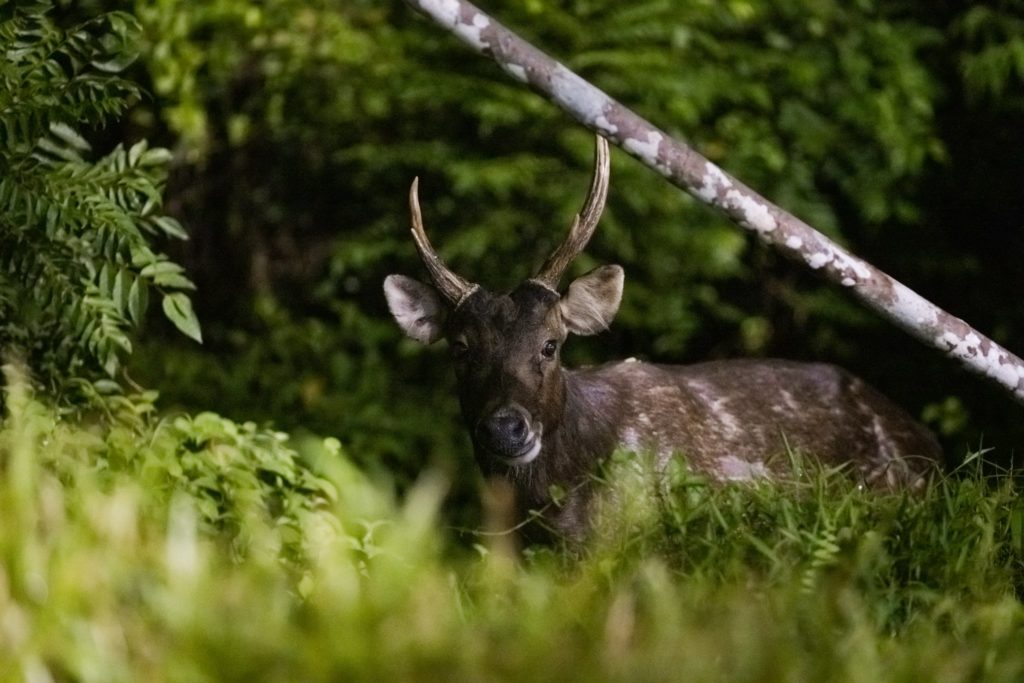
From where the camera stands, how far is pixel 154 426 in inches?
243

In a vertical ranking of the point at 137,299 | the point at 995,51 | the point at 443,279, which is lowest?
the point at 443,279

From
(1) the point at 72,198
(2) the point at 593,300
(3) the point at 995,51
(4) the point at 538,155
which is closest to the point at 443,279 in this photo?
(2) the point at 593,300

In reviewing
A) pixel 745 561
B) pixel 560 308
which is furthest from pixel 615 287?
pixel 745 561

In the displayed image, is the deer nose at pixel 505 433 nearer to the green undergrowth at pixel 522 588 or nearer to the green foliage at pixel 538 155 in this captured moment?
the green undergrowth at pixel 522 588

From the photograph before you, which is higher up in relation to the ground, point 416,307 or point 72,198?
point 72,198

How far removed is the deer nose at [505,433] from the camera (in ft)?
18.4

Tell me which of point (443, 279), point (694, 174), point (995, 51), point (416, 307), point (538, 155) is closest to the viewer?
point (694, 174)

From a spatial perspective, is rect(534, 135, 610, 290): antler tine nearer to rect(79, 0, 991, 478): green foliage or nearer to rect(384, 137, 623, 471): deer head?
rect(384, 137, 623, 471): deer head

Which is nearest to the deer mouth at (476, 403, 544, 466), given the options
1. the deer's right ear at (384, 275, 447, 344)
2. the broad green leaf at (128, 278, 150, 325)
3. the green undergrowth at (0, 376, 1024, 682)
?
the green undergrowth at (0, 376, 1024, 682)

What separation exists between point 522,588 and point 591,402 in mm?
2624

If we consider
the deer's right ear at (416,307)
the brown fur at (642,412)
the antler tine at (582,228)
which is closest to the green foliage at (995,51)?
the brown fur at (642,412)

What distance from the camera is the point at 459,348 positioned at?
20.3ft

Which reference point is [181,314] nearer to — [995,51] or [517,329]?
[517,329]

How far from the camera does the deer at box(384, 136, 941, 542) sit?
19.3 feet
